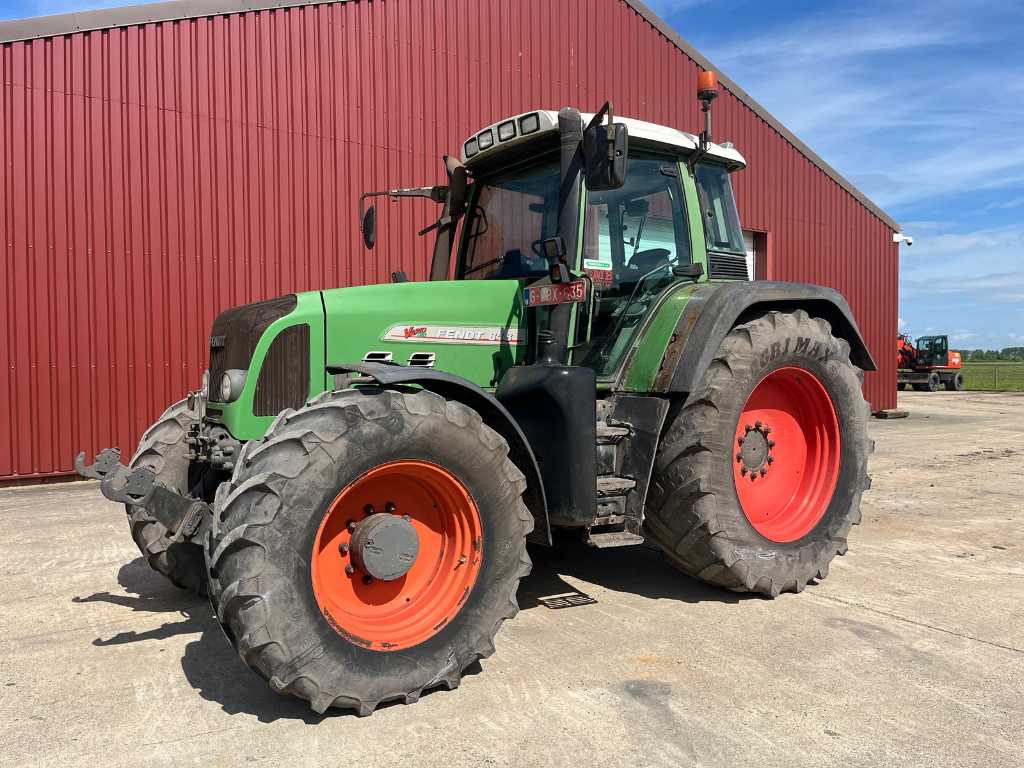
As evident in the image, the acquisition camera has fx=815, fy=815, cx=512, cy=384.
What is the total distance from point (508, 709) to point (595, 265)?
2.42 metres

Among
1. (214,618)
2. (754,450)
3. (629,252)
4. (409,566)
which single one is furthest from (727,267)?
(214,618)

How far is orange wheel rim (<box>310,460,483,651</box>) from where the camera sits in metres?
3.16

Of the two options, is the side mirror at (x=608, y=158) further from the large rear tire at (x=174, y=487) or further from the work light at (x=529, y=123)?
the large rear tire at (x=174, y=487)

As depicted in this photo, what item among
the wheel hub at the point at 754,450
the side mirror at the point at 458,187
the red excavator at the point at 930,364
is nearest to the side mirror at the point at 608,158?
the side mirror at the point at 458,187

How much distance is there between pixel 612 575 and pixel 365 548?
2.28 metres

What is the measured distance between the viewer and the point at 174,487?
14.3 feet

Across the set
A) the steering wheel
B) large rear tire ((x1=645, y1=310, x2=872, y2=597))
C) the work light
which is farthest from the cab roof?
large rear tire ((x1=645, y1=310, x2=872, y2=597))

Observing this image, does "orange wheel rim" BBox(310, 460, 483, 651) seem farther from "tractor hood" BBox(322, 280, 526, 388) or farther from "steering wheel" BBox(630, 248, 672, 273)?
"steering wheel" BBox(630, 248, 672, 273)

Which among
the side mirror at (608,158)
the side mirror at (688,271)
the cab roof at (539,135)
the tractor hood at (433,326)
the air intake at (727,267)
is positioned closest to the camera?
the side mirror at (608,158)

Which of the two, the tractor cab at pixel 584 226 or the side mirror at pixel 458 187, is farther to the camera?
the side mirror at pixel 458 187

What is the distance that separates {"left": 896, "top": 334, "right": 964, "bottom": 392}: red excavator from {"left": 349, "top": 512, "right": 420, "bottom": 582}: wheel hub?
31.1 meters

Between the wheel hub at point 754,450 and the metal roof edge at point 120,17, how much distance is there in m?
8.15

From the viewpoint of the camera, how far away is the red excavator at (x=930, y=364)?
30859 millimetres

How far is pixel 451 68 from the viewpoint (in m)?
11.2
